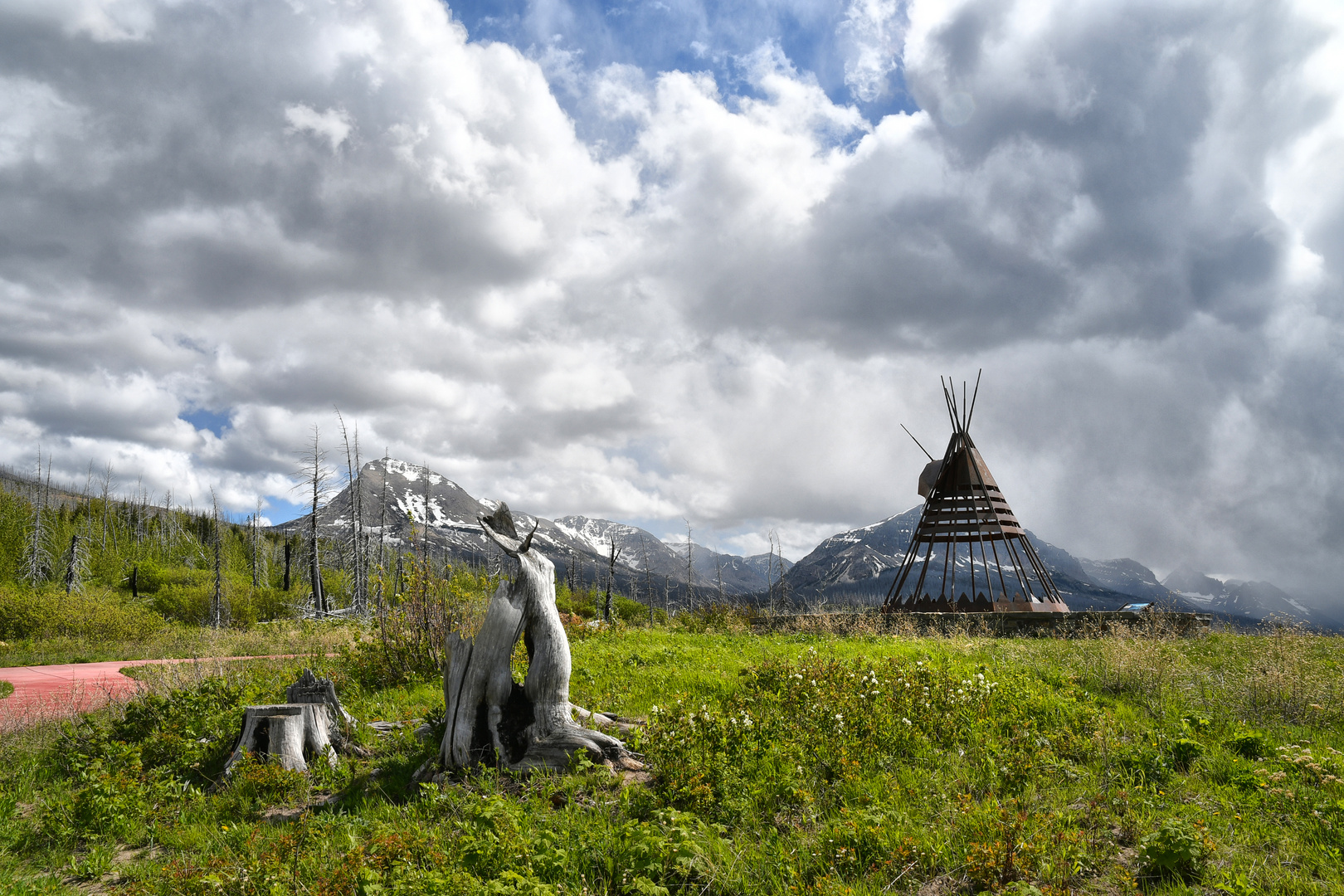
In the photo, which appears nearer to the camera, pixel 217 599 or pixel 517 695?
pixel 517 695

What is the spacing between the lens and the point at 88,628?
82.9ft

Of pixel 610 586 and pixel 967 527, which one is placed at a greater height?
pixel 967 527

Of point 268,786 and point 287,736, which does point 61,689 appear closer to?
point 287,736

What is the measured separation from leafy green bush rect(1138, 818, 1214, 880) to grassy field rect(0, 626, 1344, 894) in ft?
0.05

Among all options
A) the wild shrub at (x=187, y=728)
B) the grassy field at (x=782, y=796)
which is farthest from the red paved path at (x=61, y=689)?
the wild shrub at (x=187, y=728)

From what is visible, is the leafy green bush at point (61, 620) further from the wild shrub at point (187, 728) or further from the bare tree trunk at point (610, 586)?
the wild shrub at point (187, 728)

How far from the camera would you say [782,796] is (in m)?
5.54

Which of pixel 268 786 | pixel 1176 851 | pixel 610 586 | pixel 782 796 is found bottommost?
pixel 268 786

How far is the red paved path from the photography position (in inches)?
395

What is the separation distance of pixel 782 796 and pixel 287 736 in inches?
208

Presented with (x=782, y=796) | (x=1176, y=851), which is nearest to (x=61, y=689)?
(x=782, y=796)

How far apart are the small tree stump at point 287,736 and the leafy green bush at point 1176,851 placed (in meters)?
7.42

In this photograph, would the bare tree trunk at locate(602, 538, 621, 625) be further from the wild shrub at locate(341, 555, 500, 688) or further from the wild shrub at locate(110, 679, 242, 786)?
the wild shrub at locate(110, 679, 242, 786)

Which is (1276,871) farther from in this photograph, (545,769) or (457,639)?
(457,639)
